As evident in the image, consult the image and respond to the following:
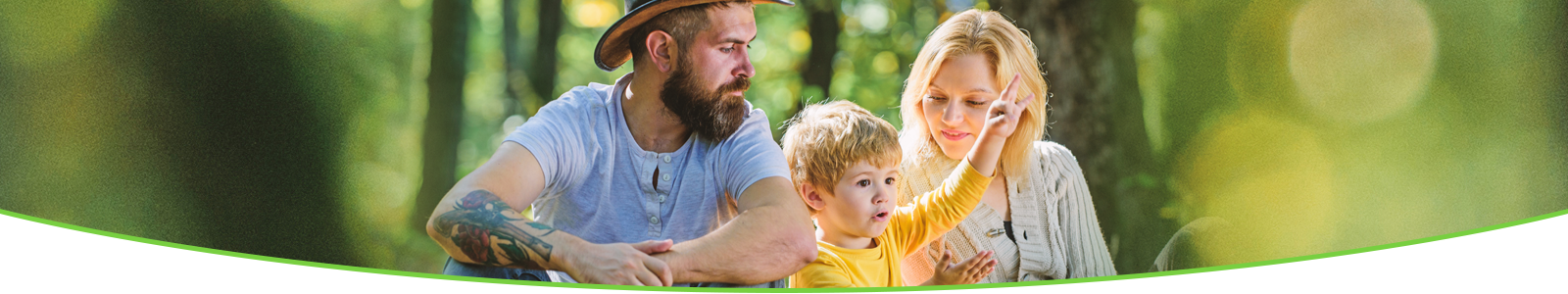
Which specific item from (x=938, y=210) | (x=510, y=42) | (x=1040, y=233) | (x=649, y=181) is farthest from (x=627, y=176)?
(x=1040, y=233)

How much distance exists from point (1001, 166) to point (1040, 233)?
25cm

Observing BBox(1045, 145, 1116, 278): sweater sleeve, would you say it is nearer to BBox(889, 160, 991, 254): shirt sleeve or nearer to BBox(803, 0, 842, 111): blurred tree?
BBox(889, 160, 991, 254): shirt sleeve

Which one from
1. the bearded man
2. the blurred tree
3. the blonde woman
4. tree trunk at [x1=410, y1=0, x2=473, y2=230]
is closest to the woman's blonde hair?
the blonde woman

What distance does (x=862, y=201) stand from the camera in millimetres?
3248

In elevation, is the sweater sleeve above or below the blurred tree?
below

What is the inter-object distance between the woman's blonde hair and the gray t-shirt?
1.52ft

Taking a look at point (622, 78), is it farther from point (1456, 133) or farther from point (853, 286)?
point (1456, 133)

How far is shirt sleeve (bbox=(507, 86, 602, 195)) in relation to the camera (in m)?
3.18

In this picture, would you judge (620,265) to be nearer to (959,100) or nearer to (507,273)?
(507,273)

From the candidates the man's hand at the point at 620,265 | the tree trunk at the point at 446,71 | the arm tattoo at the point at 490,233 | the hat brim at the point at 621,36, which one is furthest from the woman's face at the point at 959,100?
the tree trunk at the point at 446,71

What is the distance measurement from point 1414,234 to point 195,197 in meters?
3.73

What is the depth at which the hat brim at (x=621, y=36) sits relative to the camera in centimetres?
322

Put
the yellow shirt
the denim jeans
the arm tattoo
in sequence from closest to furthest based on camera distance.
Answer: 1. the arm tattoo
2. the denim jeans
3. the yellow shirt

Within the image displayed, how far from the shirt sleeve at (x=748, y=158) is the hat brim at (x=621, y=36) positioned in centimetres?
36
